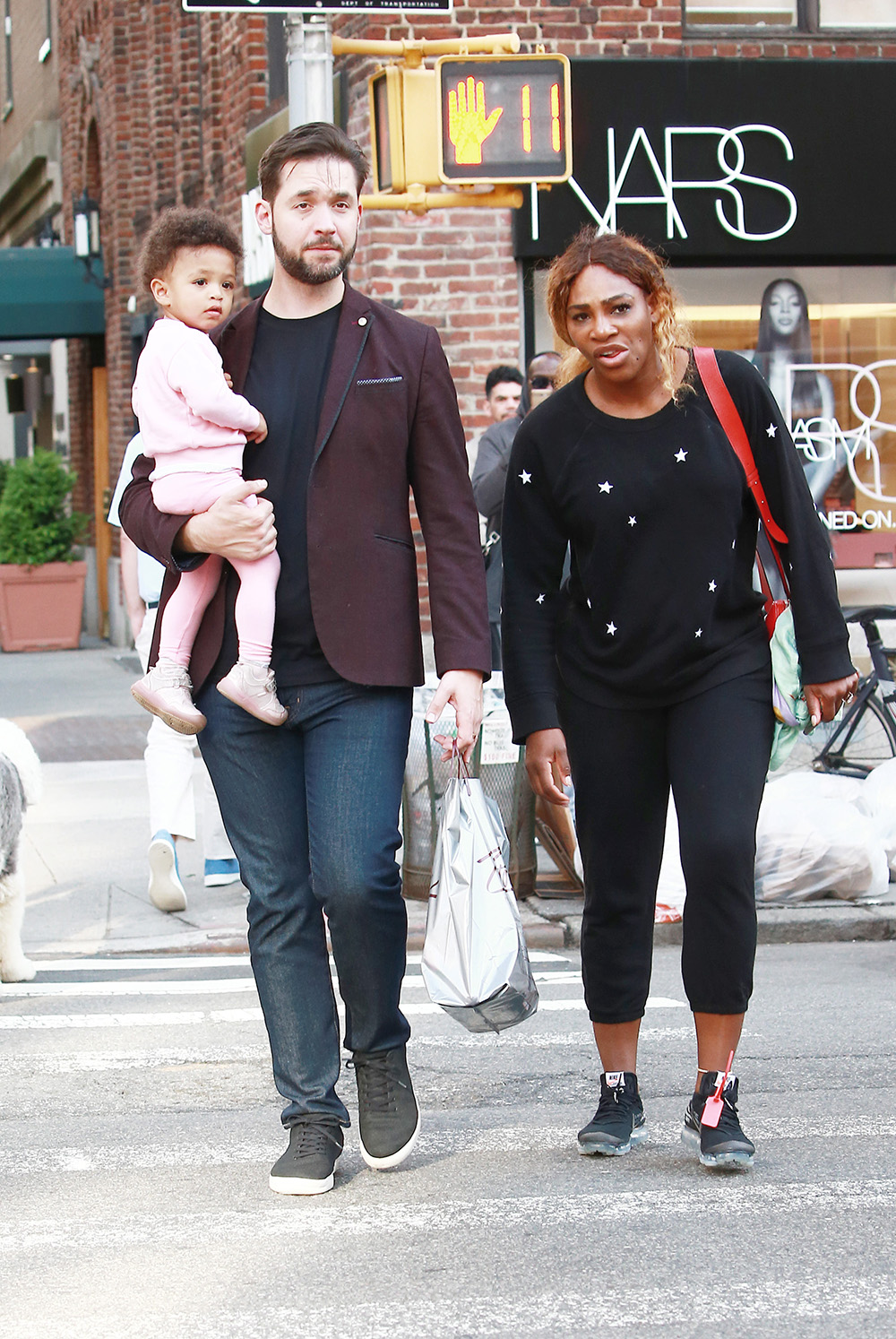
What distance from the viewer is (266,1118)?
15.4ft

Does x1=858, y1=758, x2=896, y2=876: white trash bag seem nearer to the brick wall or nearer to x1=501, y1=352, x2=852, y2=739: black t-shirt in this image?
x1=501, y1=352, x2=852, y2=739: black t-shirt

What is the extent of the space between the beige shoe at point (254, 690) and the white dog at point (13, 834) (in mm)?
2529

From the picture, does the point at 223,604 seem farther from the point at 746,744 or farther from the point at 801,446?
the point at 801,446

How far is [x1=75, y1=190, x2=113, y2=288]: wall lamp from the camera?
19.8 m

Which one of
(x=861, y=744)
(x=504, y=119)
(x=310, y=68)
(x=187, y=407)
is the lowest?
(x=861, y=744)

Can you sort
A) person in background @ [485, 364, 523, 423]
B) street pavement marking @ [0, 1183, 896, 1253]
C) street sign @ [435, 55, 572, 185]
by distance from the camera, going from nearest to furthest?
street pavement marking @ [0, 1183, 896, 1253] → street sign @ [435, 55, 572, 185] → person in background @ [485, 364, 523, 423]

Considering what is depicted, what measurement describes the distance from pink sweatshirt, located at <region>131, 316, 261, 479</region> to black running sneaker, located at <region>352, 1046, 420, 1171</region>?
133 centimetres

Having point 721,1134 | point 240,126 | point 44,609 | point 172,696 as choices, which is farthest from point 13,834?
point 44,609

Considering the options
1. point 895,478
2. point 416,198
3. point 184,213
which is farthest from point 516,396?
point 184,213

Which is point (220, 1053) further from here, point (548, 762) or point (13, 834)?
point (548, 762)

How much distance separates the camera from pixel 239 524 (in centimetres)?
385

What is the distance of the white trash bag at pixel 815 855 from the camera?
750 centimetres

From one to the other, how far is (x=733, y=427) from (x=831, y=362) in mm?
8065

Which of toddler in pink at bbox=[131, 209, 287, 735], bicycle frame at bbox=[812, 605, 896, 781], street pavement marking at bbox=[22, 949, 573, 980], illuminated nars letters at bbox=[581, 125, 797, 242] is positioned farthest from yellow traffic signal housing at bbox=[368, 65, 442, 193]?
toddler in pink at bbox=[131, 209, 287, 735]
